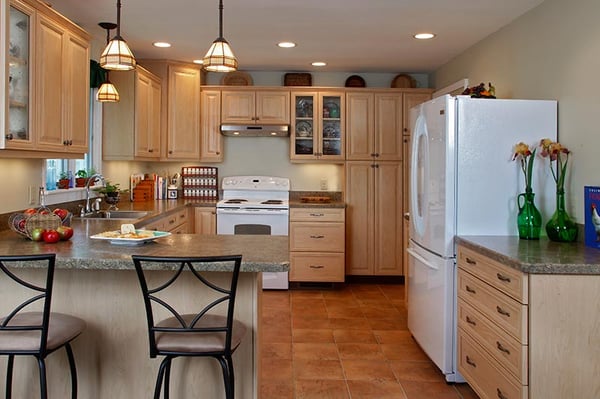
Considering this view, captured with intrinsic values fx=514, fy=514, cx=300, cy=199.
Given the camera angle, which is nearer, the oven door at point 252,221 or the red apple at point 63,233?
the red apple at point 63,233

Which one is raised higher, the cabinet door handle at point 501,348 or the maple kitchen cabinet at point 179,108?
the maple kitchen cabinet at point 179,108

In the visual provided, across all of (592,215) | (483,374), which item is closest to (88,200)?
(483,374)

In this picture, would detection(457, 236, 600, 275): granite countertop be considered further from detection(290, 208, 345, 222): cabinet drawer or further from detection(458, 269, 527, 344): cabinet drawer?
detection(290, 208, 345, 222): cabinet drawer

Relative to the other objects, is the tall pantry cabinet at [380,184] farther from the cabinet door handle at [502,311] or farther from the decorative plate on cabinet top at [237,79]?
the cabinet door handle at [502,311]

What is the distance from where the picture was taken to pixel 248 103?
5.71 metres

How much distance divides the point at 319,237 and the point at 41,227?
127 inches


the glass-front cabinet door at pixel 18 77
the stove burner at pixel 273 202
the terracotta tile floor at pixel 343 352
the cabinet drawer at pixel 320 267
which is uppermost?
the glass-front cabinet door at pixel 18 77

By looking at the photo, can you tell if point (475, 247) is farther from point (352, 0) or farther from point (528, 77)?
point (352, 0)

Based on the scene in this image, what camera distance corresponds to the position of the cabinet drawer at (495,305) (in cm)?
229

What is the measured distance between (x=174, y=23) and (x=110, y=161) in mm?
1509

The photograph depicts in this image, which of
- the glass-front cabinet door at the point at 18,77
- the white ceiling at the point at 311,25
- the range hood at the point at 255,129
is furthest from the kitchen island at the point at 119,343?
the range hood at the point at 255,129

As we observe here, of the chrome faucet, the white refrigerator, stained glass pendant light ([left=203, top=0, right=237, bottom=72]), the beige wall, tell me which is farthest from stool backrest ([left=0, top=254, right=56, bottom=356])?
the beige wall

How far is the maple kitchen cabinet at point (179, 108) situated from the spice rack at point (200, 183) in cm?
32

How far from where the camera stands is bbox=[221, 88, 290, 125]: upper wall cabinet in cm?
570
